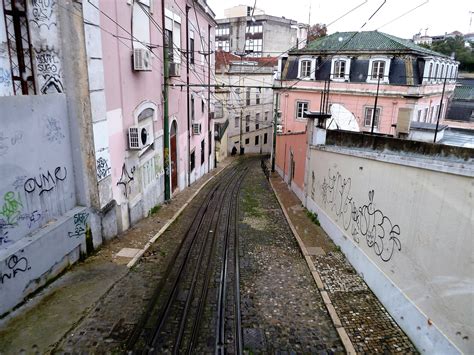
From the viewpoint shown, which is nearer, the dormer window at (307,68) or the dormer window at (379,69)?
the dormer window at (379,69)

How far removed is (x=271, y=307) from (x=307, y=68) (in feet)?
78.6

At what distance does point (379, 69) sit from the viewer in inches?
974

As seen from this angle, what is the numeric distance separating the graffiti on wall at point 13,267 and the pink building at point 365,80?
15.8m

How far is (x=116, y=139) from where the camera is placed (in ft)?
34.2

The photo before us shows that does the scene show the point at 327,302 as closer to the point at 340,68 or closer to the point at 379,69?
the point at 379,69

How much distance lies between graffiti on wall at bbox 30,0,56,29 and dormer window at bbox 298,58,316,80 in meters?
22.3

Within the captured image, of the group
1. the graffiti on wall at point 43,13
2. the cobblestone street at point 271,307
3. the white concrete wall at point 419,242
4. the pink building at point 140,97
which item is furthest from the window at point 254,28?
the graffiti on wall at point 43,13

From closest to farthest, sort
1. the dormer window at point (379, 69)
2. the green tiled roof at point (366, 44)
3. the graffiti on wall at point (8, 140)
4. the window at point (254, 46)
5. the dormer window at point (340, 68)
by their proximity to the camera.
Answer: the graffiti on wall at point (8, 140) → the green tiled roof at point (366, 44) → the dormer window at point (379, 69) → the dormer window at point (340, 68) → the window at point (254, 46)

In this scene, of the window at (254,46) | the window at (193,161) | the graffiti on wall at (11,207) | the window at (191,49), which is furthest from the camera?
the window at (254,46)

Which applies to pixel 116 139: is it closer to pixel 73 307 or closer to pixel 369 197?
pixel 73 307

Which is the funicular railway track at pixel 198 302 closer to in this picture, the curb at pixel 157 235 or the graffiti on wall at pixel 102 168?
the curb at pixel 157 235

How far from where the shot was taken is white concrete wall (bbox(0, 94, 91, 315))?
20.9 feet

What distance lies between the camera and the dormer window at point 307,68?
2760cm

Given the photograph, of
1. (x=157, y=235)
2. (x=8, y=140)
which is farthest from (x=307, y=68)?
(x=8, y=140)
